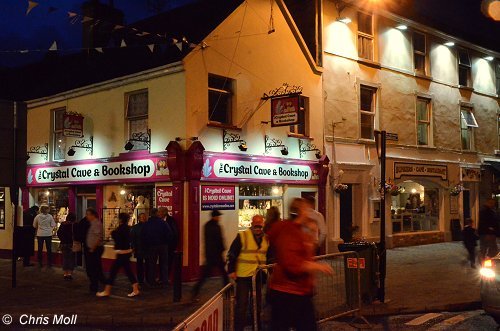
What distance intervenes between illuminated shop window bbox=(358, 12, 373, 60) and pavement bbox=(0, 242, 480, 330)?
815 cm

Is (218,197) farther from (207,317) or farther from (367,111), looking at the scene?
(207,317)

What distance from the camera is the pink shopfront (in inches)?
536

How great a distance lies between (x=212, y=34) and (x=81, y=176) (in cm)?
591

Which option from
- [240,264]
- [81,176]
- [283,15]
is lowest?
[240,264]

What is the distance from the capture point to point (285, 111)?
47.6ft

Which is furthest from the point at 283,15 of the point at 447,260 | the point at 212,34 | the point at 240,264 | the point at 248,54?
the point at 240,264

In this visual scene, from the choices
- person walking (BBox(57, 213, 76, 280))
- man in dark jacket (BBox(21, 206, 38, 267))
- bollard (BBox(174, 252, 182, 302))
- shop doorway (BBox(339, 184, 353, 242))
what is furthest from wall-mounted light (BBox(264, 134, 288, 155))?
man in dark jacket (BBox(21, 206, 38, 267))

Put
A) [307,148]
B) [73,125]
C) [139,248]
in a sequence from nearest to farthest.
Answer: [139,248] → [73,125] → [307,148]

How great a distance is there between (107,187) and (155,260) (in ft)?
13.3

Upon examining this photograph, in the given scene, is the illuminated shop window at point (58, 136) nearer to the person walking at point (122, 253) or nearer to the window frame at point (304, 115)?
the person walking at point (122, 253)

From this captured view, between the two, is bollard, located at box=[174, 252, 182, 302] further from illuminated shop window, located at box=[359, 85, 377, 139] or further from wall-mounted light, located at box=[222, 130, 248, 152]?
illuminated shop window, located at box=[359, 85, 377, 139]

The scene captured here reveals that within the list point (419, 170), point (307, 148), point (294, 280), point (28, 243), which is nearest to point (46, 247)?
point (28, 243)

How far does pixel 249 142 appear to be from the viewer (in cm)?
1484

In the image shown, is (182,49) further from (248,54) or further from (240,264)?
(240,264)
